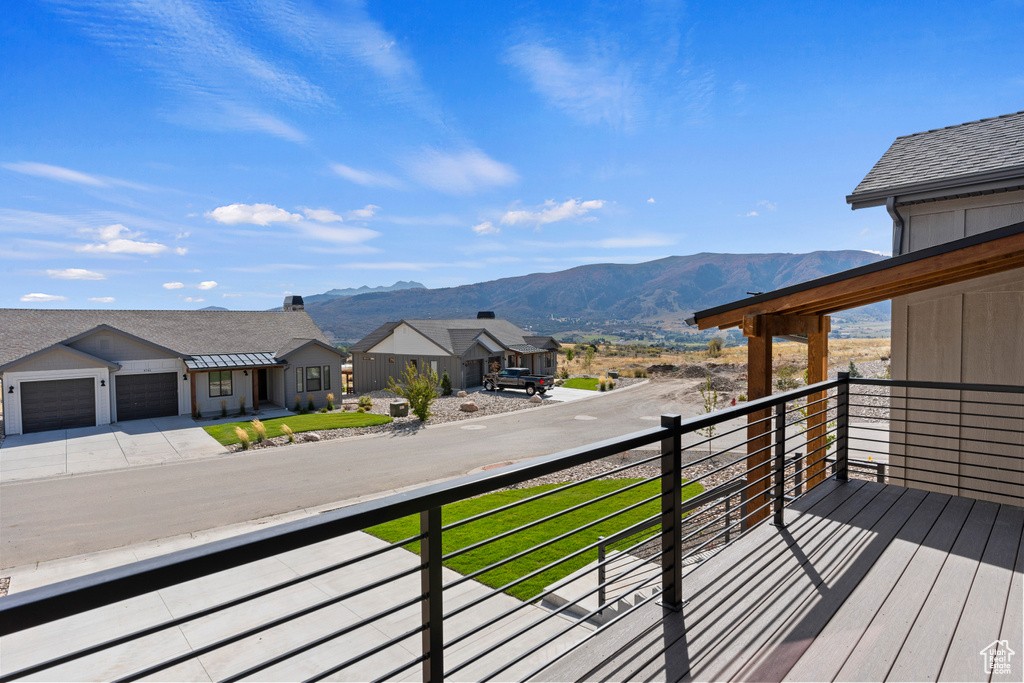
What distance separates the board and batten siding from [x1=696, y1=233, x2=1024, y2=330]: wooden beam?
0.43m

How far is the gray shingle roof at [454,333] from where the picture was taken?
3083 centimetres

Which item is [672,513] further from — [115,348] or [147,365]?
[115,348]

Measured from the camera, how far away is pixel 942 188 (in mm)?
7242

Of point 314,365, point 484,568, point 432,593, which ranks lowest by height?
point 314,365

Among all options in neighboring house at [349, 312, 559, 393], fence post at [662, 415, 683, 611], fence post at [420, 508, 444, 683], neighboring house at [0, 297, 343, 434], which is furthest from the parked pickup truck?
fence post at [420, 508, 444, 683]

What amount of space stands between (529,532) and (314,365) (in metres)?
18.8

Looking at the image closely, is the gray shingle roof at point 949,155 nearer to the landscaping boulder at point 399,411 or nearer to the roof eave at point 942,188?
the roof eave at point 942,188

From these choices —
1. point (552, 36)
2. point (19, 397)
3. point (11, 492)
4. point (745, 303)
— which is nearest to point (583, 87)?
point (552, 36)

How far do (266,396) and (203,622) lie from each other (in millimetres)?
20247

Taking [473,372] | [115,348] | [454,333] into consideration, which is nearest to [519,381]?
[473,372]

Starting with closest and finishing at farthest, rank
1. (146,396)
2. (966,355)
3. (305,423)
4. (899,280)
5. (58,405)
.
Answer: (899,280) → (966,355) → (58,405) → (305,423) → (146,396)

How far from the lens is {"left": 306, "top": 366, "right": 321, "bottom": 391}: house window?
24.6 metres

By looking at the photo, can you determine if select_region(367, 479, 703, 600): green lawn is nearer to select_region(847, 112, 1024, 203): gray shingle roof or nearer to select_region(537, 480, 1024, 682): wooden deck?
select_region(537, 480, 1024, 682): wooden deck

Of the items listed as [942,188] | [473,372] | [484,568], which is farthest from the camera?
[473,372]
